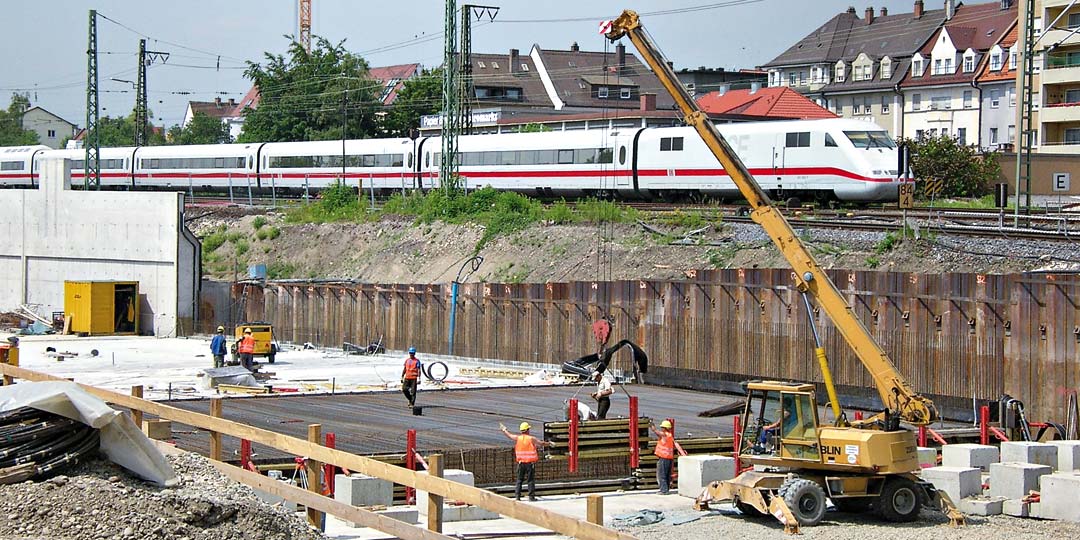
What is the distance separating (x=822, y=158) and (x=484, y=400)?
16.5 meters

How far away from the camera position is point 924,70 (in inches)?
3184

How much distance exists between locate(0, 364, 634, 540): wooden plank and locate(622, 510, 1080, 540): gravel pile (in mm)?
4815

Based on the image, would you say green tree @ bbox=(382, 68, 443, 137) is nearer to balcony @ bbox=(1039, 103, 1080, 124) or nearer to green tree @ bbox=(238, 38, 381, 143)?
green tree @ bbox=(238, 38, 381, 143)

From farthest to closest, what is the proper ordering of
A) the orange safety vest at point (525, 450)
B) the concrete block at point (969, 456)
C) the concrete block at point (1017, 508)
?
the concrete block at point (969, 456) < the orange safety vest at point (525, 450) < the concrete block at point (1017, 508)

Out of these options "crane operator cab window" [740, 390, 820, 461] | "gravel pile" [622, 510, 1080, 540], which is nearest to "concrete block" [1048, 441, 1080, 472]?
"gravel pile" [622, 510, 1080, 540]

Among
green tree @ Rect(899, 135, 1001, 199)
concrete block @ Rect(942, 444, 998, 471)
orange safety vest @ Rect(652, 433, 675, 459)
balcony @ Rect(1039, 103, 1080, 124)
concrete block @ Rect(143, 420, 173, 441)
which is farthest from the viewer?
balcony @ Rect(1039, 103, 1080, 124)

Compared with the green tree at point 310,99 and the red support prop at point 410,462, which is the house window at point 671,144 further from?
the green tree at point 310,99

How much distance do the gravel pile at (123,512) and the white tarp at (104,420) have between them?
10 centimetres

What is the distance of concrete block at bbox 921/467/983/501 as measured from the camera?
54.4 ft

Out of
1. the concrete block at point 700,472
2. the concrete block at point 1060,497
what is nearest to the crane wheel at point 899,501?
the concrete block at point 1060,497

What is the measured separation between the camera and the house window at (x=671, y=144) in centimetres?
4134

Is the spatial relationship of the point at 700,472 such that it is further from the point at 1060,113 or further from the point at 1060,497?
the point at 1060,113

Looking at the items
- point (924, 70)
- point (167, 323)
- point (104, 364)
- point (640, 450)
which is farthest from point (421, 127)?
point (640, 450)

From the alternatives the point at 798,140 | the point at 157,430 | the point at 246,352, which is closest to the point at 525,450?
the point at 157,430
